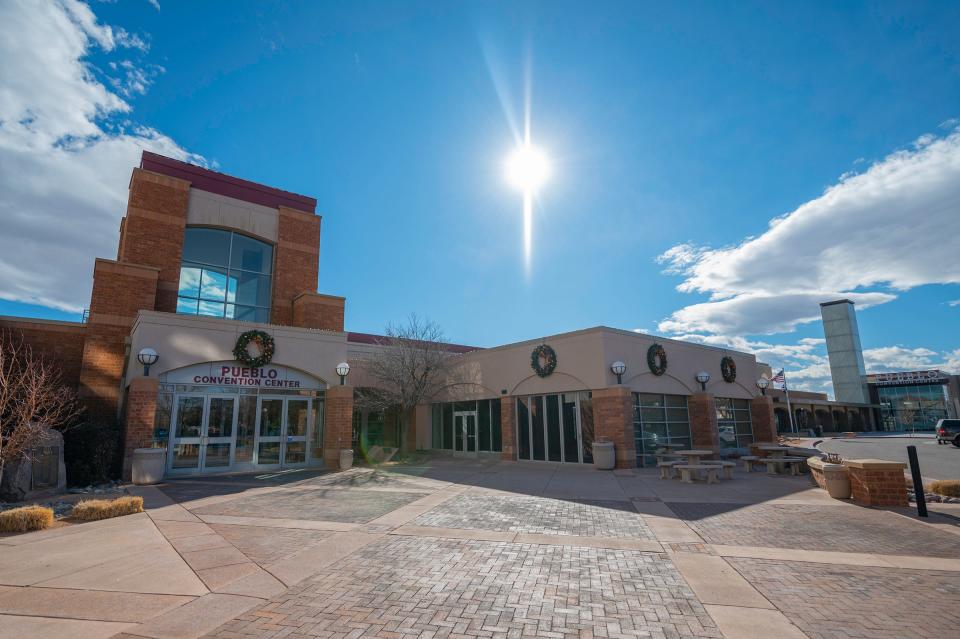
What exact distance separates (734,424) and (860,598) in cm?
2176

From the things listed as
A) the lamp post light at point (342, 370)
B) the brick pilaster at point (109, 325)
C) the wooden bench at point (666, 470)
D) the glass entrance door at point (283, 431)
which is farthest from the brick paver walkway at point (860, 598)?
the brick pilaster at point (109, 325)

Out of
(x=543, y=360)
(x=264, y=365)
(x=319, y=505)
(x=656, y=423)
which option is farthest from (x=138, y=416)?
(x=656, y=423)

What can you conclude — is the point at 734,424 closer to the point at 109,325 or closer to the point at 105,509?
the point at 105,509

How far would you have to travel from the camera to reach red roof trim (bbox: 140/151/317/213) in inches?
797

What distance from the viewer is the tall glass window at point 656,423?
63.5ft

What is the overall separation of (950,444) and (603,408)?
29.8 meters

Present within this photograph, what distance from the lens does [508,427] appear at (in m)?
21.6

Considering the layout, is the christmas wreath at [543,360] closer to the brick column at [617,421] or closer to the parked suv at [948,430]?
the brick column at [617,421]

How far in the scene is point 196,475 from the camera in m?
15.5

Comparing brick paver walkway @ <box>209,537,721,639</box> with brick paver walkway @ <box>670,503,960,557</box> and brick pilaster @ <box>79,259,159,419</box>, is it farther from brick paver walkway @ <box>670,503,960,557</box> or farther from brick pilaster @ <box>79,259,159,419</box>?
brick pilaster @ <box>79,259,159,419</box>

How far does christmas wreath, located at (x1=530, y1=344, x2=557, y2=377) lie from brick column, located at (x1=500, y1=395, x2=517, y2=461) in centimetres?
208

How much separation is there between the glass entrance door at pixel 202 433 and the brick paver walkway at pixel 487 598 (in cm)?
1161

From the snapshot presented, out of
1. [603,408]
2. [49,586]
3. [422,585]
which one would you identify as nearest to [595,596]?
[422,585]

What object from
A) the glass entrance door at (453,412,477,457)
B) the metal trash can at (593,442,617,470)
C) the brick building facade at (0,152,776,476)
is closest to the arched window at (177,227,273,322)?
the brick building facade at (0,152,776,476)
